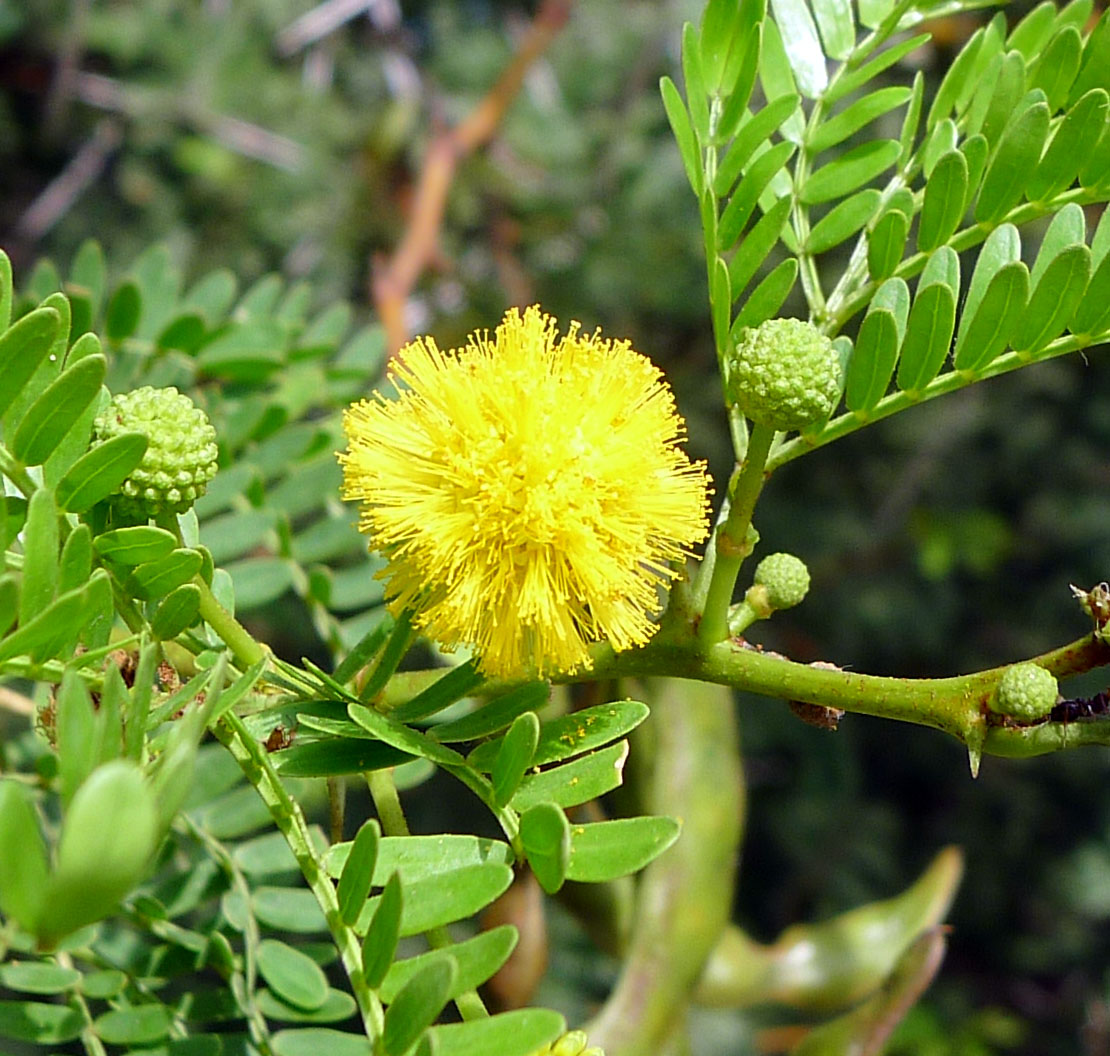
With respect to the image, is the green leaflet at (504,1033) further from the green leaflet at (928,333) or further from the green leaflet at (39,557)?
the green leaflet at (928,333)

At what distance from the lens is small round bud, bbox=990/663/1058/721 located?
2.89 ft

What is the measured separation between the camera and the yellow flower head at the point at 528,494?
936 millimetres

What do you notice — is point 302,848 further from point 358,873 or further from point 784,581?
point 784,581

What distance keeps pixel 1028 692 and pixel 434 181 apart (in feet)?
6.31

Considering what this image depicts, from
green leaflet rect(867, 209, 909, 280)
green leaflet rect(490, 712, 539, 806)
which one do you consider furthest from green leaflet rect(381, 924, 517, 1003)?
green leaflet rect(867, 209, 909, 280)

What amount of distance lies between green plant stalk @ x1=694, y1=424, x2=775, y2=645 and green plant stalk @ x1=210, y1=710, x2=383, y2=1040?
1.20ft

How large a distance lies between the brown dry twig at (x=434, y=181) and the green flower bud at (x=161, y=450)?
1191 millimetres

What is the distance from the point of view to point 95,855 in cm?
50

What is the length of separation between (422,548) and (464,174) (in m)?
2.23

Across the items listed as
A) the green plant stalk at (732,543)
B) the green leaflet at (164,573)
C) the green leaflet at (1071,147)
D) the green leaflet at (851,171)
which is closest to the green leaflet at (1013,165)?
the green leaflet at (1071,147)

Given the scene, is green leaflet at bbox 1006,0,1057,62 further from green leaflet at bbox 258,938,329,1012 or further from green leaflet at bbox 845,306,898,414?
green leaflet at bbox 258,938,329,1012

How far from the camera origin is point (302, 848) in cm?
87


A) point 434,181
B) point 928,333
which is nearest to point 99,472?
point 928,333

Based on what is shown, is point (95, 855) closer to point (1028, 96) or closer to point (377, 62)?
point (1028, 96)
